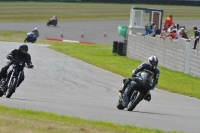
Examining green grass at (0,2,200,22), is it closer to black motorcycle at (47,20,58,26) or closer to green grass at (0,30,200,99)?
black motorcycle at (47,20,58,26)

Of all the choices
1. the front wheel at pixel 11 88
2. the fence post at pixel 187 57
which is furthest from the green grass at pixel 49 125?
the fence post at pixel 187 57

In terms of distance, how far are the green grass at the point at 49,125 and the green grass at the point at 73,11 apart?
5686 cm

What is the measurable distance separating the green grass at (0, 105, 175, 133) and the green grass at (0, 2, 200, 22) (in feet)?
187

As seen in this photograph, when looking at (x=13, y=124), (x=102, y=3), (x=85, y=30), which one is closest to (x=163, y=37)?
(x=13, y=124)

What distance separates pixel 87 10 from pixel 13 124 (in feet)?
210

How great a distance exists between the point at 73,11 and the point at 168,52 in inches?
1612

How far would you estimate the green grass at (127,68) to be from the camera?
2405cm

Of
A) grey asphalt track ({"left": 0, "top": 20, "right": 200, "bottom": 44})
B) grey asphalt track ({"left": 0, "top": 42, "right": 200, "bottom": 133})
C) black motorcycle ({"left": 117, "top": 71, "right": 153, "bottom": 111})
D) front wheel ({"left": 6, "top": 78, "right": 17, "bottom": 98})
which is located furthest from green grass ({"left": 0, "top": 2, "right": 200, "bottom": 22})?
black motorcycle ({"left": 117, "top": 71, "right": 153, "bottom": 111})

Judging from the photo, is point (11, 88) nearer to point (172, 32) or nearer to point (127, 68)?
point (127, 68)

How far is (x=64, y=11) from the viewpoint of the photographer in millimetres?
71938

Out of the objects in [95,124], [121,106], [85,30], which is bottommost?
[85,30]

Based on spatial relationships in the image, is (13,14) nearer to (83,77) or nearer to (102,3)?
(102,3)

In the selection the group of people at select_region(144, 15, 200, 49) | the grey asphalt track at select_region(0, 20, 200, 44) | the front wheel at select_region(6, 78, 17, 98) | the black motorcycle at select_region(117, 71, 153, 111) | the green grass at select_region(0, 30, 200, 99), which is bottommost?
the grey asphalt track at select_region(0, 20, 200, 44)

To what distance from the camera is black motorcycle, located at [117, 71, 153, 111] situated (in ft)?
50.1
